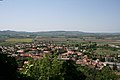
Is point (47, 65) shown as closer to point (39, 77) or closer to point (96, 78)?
point (39, 77)

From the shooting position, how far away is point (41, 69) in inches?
811

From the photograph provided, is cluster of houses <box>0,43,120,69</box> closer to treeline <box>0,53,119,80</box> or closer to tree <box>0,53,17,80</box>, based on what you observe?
treeline <box>0,53,119,80</box>

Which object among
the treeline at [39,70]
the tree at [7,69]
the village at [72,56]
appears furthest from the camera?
the village at [72,56]

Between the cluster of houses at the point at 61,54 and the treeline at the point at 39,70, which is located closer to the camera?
the treeline at the point at 39,70

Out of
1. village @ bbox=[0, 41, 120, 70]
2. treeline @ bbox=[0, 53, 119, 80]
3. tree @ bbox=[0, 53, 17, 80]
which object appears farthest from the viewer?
village @ bbox=[0, 41, 120, 70]

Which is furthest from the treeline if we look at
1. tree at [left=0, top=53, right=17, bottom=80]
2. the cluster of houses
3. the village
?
the cluster of houses

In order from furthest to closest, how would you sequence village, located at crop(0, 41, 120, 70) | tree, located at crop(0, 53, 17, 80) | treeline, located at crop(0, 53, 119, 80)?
1. village, located at crop(0, 41, 120, 70)
2. treeline, located at crop(0, 53, 119, 80)
3. tree, located at crop(0, 53, 17, 80)

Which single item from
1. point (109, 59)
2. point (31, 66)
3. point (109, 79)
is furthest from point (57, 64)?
point (109, 59)

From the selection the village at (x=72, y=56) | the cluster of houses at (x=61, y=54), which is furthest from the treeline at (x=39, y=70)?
the cluster of houses at (x=61, y=54)

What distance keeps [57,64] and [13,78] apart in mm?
6619

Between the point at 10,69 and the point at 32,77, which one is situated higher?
the point at 10,69

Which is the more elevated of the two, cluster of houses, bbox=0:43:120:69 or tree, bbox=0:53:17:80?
tree, bbox=0:53:17:80

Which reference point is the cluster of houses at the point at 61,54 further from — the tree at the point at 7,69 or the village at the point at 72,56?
the tree at the point at 7,69

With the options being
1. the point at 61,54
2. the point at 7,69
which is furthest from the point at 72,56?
the point at 7,69
